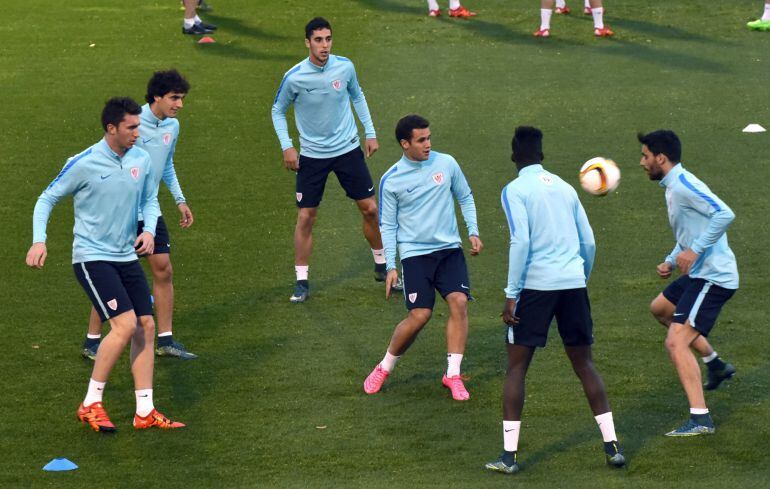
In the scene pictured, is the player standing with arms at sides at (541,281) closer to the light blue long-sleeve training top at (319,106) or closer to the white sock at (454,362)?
the white sock at (454,362)

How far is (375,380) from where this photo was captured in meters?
10.1

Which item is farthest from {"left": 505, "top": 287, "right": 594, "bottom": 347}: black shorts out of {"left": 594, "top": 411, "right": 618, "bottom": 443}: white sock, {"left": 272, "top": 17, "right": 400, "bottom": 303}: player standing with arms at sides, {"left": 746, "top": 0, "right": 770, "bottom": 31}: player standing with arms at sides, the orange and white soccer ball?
{"left": 746, "top": 0, "right": 770, "bottom": 31}: player standing with arms at sides

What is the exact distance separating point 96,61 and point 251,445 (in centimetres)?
1267

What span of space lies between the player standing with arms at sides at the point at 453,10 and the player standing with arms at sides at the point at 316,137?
380 inches

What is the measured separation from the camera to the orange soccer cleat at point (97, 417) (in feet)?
30.7

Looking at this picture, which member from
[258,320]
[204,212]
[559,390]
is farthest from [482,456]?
[204,212]

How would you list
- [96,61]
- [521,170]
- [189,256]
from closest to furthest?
[521,170], [189,256], [96,61]

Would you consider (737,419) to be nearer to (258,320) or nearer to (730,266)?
(730,266)

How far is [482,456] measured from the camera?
29.3 ft

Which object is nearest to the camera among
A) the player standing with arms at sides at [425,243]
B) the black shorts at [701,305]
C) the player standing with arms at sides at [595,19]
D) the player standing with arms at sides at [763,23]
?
the black shorts at [701,305]

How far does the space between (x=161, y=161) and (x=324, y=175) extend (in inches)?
81.5

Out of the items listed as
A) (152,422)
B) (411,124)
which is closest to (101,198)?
(152,422)

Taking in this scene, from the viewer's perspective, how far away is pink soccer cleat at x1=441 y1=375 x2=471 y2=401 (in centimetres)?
998

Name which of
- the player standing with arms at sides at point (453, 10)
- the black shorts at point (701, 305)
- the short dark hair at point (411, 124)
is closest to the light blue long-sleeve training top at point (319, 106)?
the short dark hair at point (411, 124)
